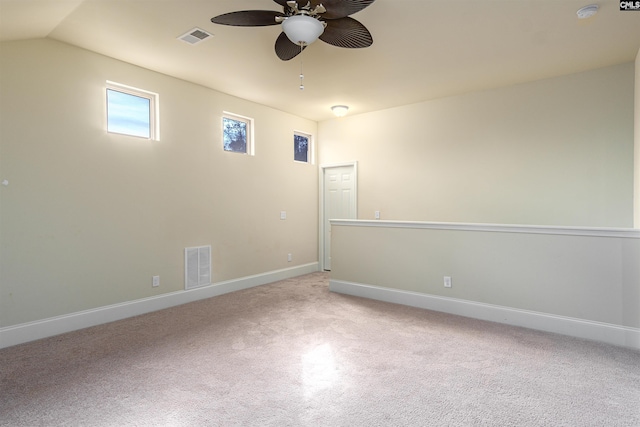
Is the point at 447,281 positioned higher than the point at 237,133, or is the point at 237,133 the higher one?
the point at 237,133

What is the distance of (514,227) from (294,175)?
141 inches

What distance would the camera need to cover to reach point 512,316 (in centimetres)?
331

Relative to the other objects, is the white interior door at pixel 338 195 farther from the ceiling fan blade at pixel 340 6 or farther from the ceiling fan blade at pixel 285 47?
the ceiling fan blade at pixel 340 6

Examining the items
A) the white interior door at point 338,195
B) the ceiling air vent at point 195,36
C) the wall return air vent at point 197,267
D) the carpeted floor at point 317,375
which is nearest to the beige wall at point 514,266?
the carpeted floor at point 317,375

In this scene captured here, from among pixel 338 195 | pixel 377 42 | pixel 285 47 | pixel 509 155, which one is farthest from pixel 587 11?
pixel 338 195

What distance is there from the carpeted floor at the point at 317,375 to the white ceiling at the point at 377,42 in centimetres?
263

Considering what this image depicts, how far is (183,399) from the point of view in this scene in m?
2.05

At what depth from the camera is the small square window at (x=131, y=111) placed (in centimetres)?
357

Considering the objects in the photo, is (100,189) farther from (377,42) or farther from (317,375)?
(377,42)

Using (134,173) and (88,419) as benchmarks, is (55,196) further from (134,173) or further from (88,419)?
(88,419)

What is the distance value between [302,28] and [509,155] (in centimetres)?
340

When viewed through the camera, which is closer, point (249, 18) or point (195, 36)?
point (249, 18)

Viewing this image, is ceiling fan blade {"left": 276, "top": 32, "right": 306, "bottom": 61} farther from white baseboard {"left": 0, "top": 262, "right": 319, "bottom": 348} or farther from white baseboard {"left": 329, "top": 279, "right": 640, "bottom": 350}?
white baseboard {"left": 0, "top": 262, "right": 319, "bottom": 348}

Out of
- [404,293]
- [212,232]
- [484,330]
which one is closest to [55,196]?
[212,232]
